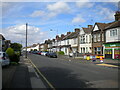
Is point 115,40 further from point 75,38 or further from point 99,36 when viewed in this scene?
point 75,38

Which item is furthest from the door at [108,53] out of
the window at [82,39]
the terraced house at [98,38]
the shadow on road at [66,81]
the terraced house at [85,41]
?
the shadow on road at [66,81]

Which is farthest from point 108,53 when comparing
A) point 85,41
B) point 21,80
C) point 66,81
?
point 21,80

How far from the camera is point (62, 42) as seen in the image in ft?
202

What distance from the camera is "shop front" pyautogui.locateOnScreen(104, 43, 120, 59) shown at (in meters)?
28.7

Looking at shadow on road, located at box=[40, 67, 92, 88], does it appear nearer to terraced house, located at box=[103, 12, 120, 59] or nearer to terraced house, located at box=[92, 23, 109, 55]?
terraced house, located at box=[103, 12, 120, 59]

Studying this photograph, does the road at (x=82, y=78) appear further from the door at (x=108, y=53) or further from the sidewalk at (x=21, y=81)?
the door at (x=108, y=53)

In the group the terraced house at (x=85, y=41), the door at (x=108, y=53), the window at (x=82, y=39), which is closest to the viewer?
the door at (x=108, y=53)

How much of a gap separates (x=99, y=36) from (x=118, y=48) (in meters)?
7.20

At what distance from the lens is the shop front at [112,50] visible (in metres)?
28.7

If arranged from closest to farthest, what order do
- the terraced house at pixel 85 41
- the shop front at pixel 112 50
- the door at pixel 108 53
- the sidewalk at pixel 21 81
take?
the sidewalk at pixel 21 81 < the shop front at pixel 112 50 < the door at pixel 108 53 < the terraced house at pixel 85 41

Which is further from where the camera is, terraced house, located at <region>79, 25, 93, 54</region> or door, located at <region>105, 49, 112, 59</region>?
terraced house, located at <region>79, 25, 93, 54</region>

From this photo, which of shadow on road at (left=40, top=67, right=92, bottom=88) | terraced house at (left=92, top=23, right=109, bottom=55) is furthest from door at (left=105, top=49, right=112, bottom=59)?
shadow on road at (left=40, top=67, right=92, bottom=88)

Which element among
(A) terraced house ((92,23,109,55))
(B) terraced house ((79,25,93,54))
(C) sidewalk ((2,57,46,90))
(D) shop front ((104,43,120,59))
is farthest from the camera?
(B) terraced house ((79,25,93,54))

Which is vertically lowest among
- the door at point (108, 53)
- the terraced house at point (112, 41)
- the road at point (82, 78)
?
the road at point (82, 78)
